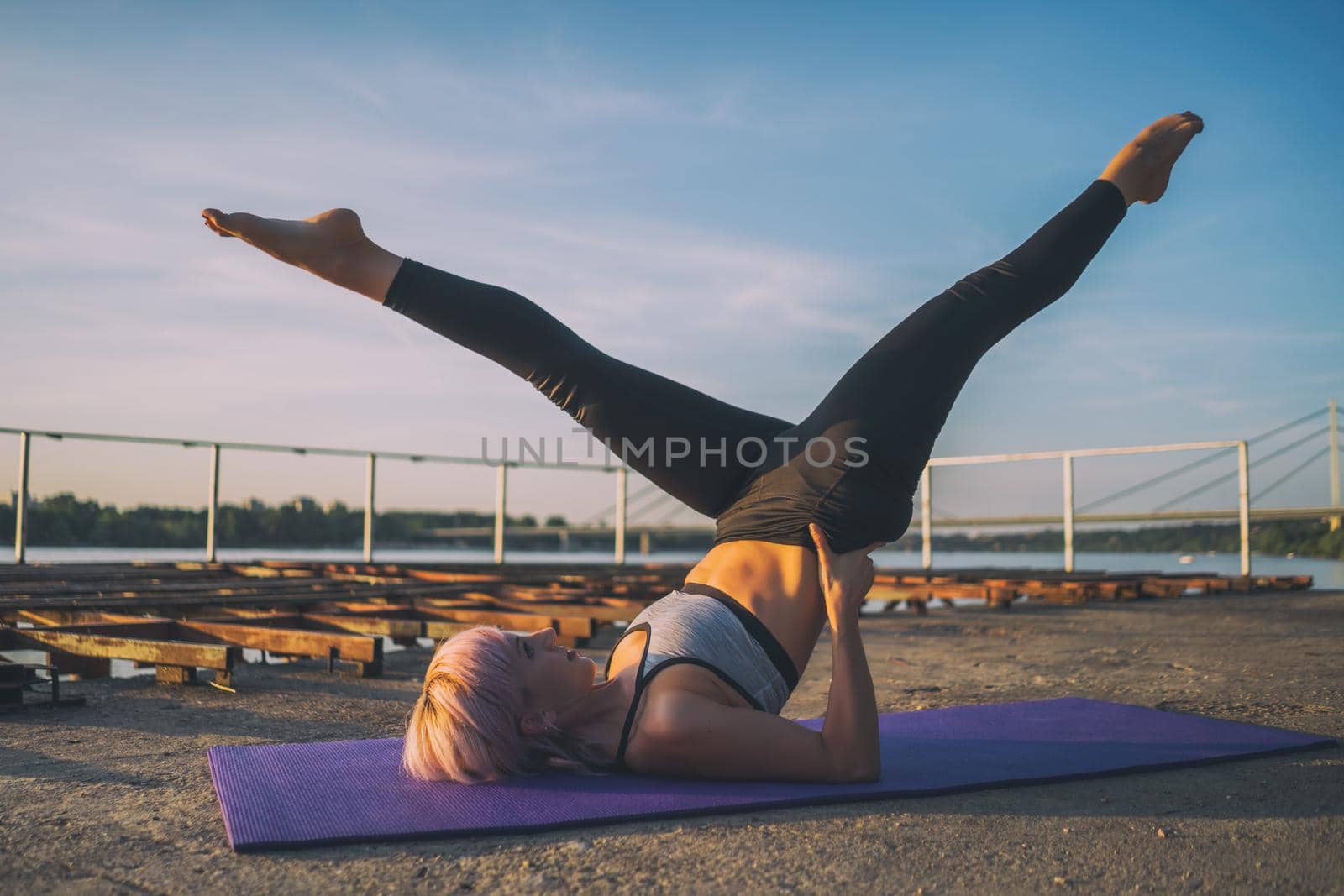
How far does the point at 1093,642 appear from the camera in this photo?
4.42m

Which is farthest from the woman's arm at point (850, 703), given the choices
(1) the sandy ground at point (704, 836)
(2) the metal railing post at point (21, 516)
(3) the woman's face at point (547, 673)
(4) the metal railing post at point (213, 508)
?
(4) the metal railing post at point (213, 508)

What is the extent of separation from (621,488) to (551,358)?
24.5ft

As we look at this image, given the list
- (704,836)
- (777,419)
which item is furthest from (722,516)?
(704,836)

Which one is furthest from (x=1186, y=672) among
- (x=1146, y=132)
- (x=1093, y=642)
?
(x=1146, y=132)

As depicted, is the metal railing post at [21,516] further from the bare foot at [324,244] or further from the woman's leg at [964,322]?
the woman's leg at [964,322]

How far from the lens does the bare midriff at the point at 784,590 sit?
1.85m

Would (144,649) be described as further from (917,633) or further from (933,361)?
(917,633)

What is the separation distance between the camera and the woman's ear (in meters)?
1.75

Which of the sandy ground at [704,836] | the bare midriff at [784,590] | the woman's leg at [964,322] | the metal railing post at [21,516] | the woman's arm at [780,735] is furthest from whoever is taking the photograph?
the metal railing post at [21,516]

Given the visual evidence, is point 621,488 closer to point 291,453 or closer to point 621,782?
point 291,453

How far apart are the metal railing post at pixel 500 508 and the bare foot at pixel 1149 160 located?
742 centimetres

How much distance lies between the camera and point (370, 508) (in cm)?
865

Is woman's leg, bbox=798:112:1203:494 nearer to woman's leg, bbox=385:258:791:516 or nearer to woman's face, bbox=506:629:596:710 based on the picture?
woman's leg, bbox=385:258:791:516

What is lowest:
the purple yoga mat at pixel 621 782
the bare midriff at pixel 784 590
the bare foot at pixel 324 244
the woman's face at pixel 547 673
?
the purple yoga mat at pixel 621 782
